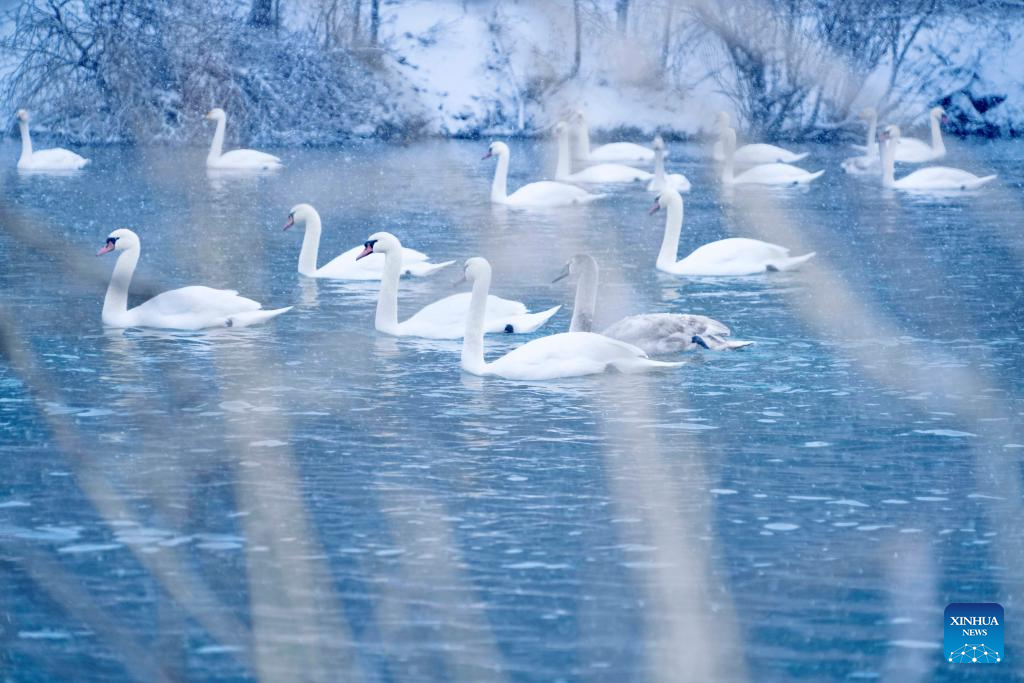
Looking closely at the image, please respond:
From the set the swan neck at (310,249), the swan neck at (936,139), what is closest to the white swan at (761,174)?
the swan neck at (936,139)

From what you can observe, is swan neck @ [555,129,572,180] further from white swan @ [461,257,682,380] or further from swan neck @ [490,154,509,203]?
white swan @ [461,257,682,380]

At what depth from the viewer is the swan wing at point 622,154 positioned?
108 feet

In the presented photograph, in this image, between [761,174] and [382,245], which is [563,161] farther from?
[382,245]

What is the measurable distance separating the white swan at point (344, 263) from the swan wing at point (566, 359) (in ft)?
15.7

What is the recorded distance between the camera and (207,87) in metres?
34.9

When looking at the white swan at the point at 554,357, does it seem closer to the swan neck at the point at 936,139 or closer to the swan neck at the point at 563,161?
the swan neck at the point at 563,161

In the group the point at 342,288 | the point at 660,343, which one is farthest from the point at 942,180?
the point at 660,343

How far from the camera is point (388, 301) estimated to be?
13.6m

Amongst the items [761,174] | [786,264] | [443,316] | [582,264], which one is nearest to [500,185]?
[761,174]

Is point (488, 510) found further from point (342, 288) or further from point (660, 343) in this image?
point (342, 288)

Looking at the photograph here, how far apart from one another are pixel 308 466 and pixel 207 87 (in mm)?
26502

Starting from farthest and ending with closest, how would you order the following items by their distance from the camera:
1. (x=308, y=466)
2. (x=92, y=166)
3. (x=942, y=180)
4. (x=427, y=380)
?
(x=92, y=166), (x=942, y=180), (x=427, y=380), (x=308, y=466)

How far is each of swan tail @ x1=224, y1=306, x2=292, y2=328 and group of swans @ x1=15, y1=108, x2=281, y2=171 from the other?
14806mm

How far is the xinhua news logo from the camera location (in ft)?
21.7
